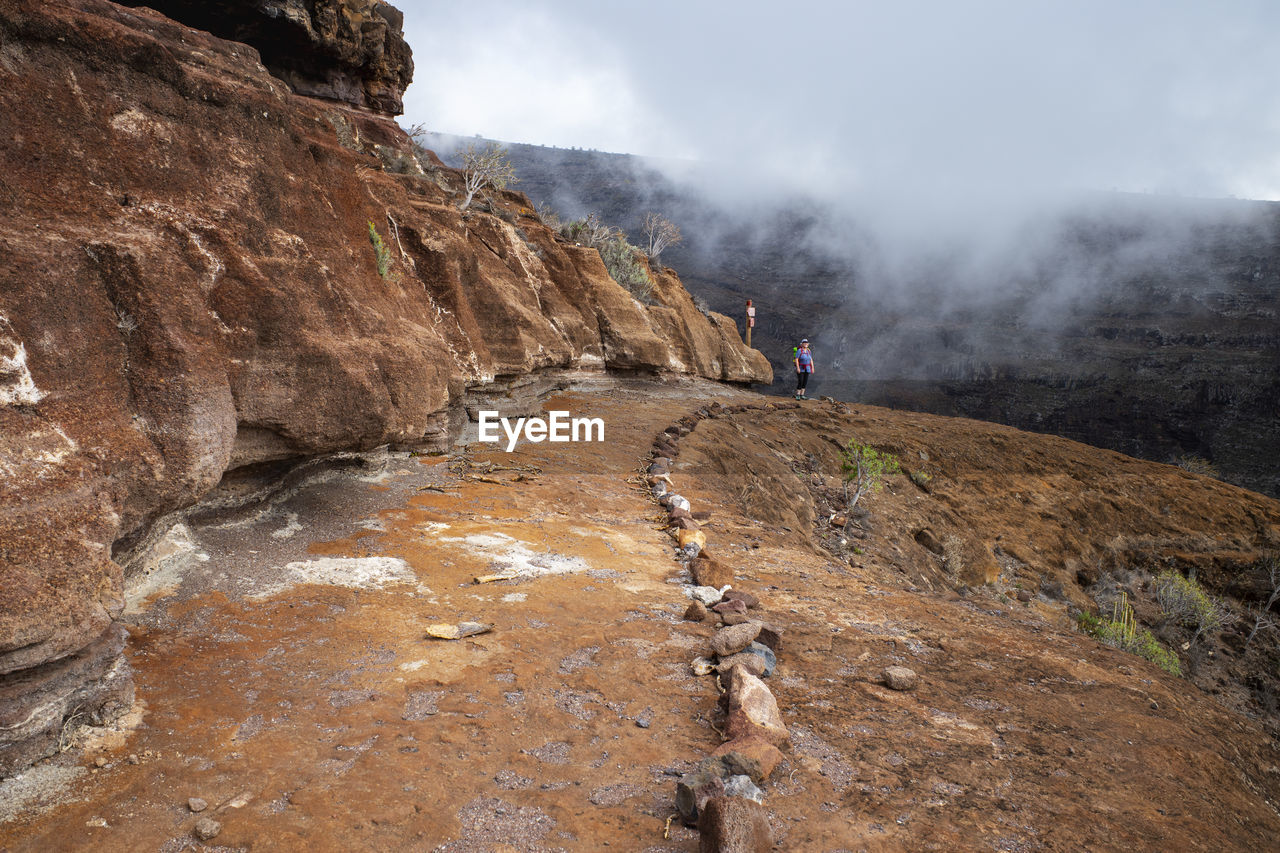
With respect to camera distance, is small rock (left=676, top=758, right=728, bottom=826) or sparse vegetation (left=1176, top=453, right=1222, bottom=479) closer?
small rock (left=676, top=758, right=728, bottom=826)

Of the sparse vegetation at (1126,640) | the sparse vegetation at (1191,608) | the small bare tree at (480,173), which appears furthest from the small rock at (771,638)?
the sparse vegetation at (1191,608)

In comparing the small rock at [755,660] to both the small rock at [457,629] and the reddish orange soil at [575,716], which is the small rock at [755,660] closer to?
the reddish orange soil at [575,716]

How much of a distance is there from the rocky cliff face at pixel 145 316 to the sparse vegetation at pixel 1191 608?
15.8 meters

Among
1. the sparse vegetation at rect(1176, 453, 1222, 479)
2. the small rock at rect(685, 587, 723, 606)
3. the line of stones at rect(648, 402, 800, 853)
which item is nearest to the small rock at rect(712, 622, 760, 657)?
the line of stones at rect(648, 402, 800, 853)

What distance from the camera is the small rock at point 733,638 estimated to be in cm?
376

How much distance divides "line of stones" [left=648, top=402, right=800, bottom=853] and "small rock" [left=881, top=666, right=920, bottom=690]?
634 mm

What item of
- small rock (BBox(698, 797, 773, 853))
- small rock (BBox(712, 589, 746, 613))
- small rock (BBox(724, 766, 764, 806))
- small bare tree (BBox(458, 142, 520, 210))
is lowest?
small rock (BBox(712, 589, 746, 613))

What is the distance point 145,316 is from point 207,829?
8.27ft

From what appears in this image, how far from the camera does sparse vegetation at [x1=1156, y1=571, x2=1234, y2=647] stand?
1337 centimetres

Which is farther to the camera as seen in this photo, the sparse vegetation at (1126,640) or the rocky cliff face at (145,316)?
the sparse vegetation at (1126,640)

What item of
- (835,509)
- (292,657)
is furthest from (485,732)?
(835,509)

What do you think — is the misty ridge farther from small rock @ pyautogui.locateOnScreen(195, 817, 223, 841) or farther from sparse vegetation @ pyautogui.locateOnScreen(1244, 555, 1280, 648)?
small rock @ pyautogui.locateOnScreen(195, 817, 223, 841)

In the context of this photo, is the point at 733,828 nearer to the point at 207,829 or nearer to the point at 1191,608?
the point at 207,829

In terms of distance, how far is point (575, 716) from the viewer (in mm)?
3100
